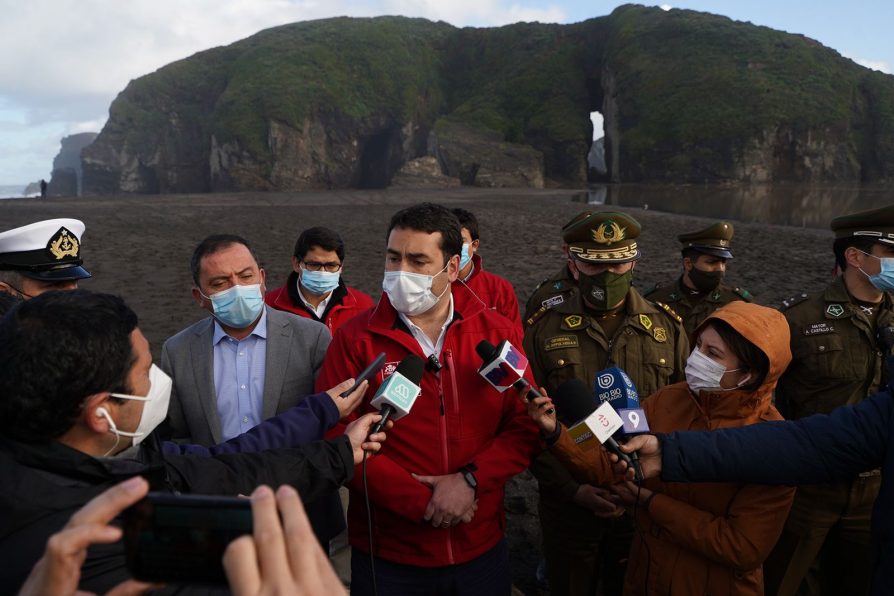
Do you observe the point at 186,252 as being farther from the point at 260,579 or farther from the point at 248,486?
the point at 260,579

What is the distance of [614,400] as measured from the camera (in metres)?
2.38

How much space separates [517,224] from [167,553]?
23.9m

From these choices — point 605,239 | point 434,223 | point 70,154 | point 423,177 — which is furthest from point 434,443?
point 70,154

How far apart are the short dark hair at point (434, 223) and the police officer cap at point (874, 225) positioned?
259cm

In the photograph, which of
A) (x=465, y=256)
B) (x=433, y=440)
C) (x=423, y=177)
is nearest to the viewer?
(x=433, y=440)

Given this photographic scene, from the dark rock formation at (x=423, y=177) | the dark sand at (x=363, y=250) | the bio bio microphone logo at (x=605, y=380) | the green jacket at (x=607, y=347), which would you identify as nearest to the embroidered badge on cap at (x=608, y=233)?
the green jacket at (x=607, y=347)

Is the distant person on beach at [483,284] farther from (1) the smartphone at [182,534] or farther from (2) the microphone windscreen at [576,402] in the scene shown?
(1) the smartphone at [182,534]

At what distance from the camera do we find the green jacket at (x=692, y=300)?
545cm

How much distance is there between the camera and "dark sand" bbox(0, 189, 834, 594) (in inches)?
436

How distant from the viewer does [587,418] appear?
2.12 m

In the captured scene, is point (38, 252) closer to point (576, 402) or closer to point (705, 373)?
point (576, 402)

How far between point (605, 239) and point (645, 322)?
0.58m

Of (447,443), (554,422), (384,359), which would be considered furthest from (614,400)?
(384,359)

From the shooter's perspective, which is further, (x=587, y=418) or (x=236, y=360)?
(x=236, y=360)
